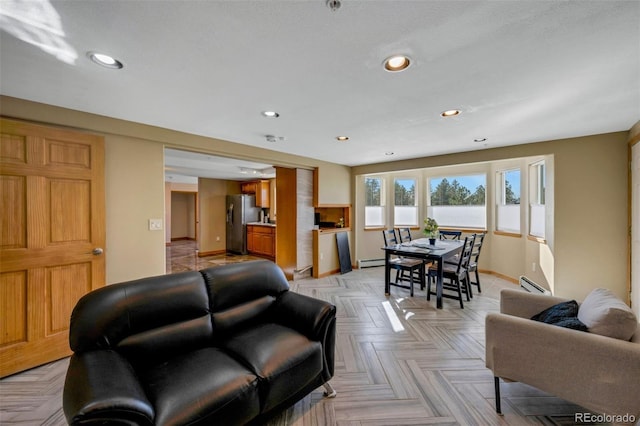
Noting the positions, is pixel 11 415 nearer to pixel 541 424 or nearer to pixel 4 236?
pixel 4 236

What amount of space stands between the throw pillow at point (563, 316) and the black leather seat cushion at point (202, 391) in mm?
1977

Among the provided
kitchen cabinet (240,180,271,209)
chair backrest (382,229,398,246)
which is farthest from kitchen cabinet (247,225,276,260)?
chair backrest (382,229,398,246)

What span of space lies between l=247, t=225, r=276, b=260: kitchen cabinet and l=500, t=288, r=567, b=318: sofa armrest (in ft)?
17.5

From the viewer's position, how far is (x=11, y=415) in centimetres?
174

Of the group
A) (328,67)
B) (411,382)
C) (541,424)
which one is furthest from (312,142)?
(541,424)

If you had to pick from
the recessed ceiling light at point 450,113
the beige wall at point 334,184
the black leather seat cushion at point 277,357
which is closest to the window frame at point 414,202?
the beige wall at point 334,184

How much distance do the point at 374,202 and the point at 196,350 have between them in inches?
207

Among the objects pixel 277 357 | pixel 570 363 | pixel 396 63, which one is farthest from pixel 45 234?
pixel 570 363

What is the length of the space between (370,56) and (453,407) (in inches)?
94.5

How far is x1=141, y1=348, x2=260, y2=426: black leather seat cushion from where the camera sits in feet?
3.97

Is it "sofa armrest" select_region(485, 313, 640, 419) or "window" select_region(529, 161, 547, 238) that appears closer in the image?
"sofa armrest" select_region(485, 313, 640, 419)

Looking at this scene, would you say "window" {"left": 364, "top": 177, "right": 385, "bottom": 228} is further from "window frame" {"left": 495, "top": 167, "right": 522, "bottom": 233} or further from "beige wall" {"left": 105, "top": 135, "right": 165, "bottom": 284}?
"beige wall" {"left": 105, "top": 135, "right": 165, "bottom": 284}

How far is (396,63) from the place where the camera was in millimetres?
1664

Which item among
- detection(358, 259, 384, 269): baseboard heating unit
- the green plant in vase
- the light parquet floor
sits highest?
the green plant in vase
